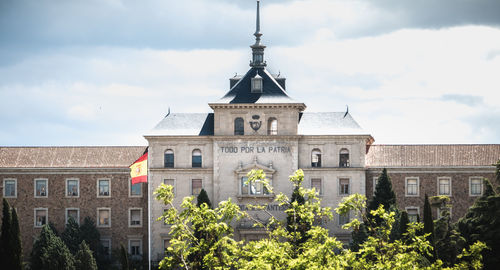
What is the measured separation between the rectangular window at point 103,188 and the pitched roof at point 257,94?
11.3 meters

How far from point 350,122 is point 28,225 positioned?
2642 cm

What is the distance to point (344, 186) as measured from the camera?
6844 cm

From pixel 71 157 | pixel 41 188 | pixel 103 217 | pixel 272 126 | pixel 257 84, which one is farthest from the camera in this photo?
pixel 71 157

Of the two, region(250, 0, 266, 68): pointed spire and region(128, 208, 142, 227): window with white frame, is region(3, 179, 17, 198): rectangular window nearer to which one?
region(128, 208, 142, 227): window with white frame

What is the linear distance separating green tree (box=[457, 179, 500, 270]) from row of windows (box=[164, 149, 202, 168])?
Result: 2017 centimetres

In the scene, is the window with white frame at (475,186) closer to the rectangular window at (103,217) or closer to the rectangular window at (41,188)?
the rectangular window at (103,217)

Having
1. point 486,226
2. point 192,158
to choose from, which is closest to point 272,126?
point 192,158

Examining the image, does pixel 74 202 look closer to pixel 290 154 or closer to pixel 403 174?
pixel 290 154

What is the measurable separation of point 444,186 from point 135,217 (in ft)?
78.6

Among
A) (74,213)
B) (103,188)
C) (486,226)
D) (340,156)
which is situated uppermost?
(340,156)

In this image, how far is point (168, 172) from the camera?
69062 mm

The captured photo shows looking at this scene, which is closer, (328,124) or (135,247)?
(328,124)

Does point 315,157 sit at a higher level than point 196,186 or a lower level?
higher

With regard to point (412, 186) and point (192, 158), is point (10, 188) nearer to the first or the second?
point (192, 158)
